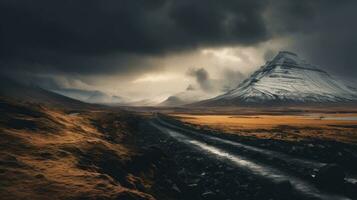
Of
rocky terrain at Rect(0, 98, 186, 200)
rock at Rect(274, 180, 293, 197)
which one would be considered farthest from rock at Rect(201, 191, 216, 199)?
rock at Rect(274, 180, 293, 197)

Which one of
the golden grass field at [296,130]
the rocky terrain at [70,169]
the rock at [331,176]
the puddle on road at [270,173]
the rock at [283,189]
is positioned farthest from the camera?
the golden grass field at [296,130]

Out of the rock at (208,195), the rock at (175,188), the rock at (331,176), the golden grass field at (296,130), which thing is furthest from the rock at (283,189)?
the golden grass field at (296,130)

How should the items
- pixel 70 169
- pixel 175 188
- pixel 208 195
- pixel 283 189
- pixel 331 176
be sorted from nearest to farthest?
pixel 208 195 < pixel 70 169 < pixel 283 189 < pixel 175 188 < pixel 331 176

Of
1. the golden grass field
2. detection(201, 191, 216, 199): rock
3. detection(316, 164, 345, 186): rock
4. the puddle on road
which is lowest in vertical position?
detection(201, 191, 216, 199): rock

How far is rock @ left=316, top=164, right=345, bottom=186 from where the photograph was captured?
31078 millimetres

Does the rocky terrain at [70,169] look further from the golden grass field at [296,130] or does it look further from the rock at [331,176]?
the golden grass field at [296,130]

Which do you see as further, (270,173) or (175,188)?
(270,173)

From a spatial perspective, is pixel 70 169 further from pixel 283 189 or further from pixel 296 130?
pixel 296 130

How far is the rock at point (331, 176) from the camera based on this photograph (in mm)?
31078

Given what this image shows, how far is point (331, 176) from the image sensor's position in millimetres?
31406

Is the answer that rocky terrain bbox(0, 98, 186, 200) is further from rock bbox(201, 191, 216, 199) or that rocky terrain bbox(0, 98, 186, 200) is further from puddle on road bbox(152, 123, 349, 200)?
puddle on road bbox(152, 123, 349, 200)

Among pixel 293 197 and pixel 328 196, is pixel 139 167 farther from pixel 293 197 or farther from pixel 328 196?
pixel 328 196

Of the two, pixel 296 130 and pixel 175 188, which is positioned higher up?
pixel 296 130

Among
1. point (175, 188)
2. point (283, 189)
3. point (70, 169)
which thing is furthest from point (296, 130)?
point (70, 169)
